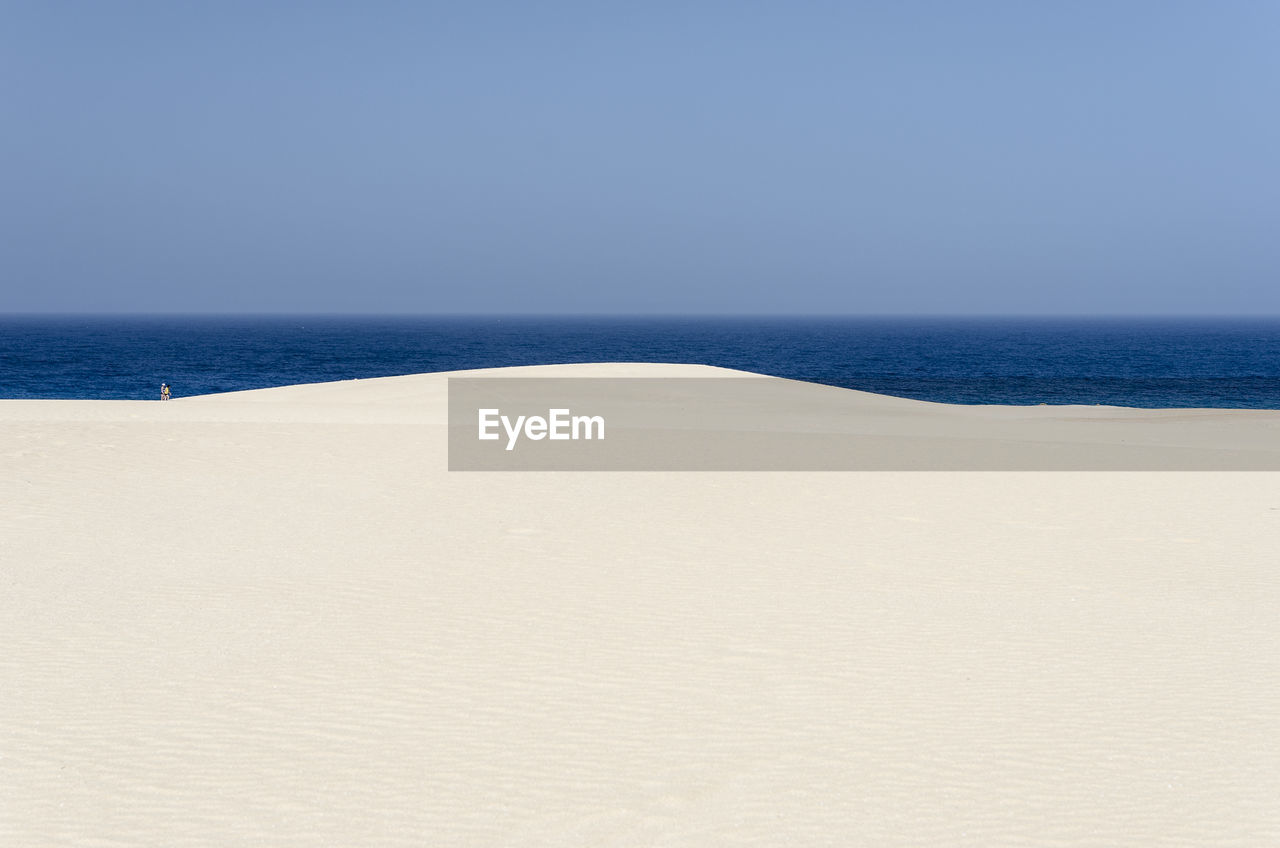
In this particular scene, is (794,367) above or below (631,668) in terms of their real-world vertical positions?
above

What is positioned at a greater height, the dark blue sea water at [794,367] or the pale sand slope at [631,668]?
the dark blue sea water at [794,367]

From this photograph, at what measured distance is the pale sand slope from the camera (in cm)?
547

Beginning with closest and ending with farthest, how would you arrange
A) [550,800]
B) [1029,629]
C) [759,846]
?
[759,846] → [550,800] → [1029,629]

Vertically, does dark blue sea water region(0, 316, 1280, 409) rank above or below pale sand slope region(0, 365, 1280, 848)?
above

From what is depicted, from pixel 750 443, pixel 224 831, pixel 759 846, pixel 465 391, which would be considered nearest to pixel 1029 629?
pixel 759 846

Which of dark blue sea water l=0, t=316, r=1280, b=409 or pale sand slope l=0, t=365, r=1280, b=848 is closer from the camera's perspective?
pale sand slope l=0, t=365, r=1280, b=848

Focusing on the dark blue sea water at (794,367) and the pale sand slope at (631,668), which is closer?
the pale sand slope at (631,668)

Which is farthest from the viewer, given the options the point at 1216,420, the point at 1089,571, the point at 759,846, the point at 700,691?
the point at 1216,420

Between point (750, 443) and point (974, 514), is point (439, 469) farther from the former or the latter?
point (974, 514)

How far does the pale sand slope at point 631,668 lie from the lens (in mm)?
5473

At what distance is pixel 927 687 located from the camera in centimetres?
730

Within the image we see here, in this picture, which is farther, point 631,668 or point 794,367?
point 794,367

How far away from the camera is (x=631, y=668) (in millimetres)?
7637

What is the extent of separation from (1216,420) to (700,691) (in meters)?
26.6
